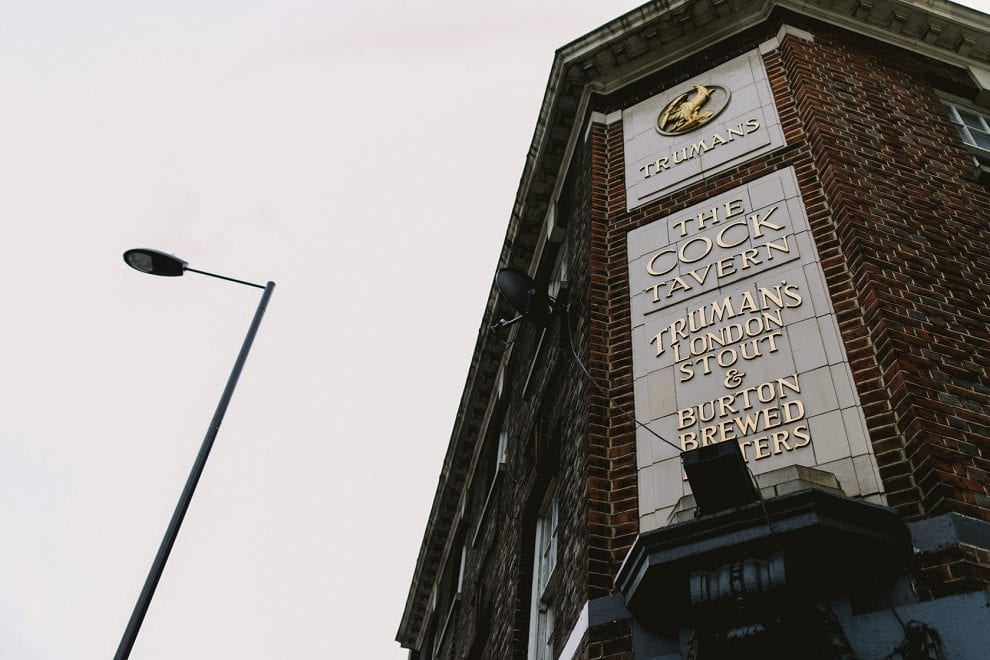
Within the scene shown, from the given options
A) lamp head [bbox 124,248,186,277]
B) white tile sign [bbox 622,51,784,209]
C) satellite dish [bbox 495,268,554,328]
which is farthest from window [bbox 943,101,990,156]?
lamp head [bbox 124,248,186,277]

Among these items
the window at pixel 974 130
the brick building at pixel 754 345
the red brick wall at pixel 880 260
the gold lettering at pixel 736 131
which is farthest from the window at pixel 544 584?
the window at pixel 974 130

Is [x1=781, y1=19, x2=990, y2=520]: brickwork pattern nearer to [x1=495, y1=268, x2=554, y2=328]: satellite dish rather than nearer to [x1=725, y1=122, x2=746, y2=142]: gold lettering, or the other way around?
[x1=725, y1=122, x2=746, y2=142]: gold lettering

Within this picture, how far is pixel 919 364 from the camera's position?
25.5ft

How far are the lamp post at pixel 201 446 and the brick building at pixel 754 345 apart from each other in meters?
3.61

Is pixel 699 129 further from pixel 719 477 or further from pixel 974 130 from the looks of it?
pixel 719 477

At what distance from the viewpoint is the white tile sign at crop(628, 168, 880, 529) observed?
25.4 feet

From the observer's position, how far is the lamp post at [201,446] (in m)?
8.12

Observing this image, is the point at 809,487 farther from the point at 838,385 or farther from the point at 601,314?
the point at 601,314

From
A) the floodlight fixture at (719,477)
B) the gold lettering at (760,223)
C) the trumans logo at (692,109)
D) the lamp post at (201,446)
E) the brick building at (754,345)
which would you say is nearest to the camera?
the brick building at (754,345)

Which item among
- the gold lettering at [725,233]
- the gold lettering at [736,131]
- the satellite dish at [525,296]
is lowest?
the gold lettering at [725,233]

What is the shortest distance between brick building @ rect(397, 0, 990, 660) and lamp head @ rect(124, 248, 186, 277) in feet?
15.3

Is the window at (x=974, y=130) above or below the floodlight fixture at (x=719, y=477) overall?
above

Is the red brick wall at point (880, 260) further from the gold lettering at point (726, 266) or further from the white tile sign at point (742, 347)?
the gold lettering at point (726, 266)

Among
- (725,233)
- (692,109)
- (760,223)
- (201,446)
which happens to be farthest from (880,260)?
(201,446)
